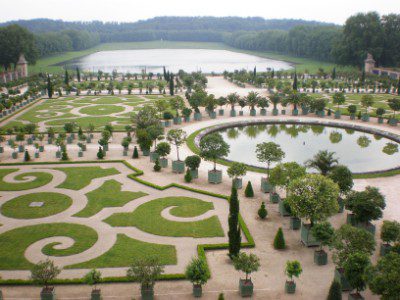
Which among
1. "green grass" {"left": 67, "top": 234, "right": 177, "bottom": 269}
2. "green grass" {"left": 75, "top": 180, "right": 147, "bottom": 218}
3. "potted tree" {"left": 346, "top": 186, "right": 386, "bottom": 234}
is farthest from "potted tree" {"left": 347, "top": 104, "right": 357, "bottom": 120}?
"green grass" {"left": 67, "top": 234, "right": 177, "bottom": 269}

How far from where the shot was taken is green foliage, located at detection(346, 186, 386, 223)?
24.0 m

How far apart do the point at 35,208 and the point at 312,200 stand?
63.8 feet

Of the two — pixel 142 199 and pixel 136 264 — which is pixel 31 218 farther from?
pixel 136 264

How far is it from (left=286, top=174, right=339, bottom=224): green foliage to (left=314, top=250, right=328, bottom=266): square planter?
86.0 inches

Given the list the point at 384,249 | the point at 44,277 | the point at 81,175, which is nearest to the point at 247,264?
the point at 384,249

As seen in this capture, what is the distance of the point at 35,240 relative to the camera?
24.2m

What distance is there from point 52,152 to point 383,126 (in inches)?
1630

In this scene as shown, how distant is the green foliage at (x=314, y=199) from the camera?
2304 centimetres

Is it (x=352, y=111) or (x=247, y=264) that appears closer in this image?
(x=247, y=264)

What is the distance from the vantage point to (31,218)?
88.8 ft

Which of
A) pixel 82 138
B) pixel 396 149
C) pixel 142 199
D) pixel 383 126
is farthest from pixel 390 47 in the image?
pixel 142 199

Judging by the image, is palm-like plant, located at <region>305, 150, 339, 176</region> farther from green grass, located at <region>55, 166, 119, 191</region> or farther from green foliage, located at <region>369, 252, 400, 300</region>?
green grass, located at <region>55, 166, 119, 191</region>

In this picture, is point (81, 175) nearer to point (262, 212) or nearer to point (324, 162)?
point (262, 212)

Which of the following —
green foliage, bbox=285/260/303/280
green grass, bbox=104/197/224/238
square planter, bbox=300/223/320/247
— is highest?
green foliage, bbox=285/260/303/280
